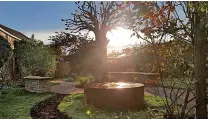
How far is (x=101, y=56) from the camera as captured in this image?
1711 cm

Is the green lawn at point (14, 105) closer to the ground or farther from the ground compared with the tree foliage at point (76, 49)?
closer to the ground

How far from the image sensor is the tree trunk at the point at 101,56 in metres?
16.5

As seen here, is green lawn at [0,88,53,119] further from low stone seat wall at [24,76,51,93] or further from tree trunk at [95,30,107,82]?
tree trunk at [95,30,107,82]

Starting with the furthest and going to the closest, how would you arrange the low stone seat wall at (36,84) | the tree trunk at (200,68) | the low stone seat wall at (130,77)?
the low stone seat wall at (130,77) → the low stone seat wall at (36,84) → the tree trunk at (200,68)

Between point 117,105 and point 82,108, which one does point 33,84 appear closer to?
→ point 82,108

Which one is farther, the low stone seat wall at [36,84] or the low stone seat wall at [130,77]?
the low stone seat wall at [130,77]

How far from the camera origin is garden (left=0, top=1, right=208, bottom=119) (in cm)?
528

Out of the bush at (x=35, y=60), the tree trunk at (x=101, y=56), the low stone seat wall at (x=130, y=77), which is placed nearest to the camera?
the tree trunk at (x=101, y=56)

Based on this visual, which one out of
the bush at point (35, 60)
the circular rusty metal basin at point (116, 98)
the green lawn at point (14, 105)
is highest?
the bush at point (35, 60)

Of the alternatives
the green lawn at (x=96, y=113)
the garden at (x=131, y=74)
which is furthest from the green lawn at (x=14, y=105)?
the green lawn at (x=96, y=113)

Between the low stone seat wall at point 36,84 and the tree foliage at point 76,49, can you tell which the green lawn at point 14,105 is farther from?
the tree foliage at point 76,49

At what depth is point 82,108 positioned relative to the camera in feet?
28.9

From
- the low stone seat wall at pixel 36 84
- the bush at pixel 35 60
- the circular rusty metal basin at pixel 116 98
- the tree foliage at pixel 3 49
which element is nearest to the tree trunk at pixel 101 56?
the bush at pixel 35 60

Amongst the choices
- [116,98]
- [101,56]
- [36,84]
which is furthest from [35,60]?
[116,98]
